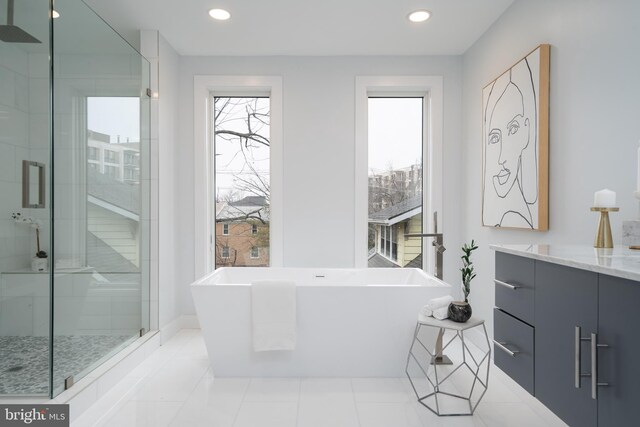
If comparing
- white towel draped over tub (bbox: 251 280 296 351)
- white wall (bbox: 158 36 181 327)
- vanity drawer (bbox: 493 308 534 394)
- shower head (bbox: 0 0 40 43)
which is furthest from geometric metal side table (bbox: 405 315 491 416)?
shower head (bbox: 0 0 40 43)

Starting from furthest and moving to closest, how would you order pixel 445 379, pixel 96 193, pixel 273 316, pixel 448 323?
pixel 96 193, pixel 273 316, pixel 445 379, pixel 448 323

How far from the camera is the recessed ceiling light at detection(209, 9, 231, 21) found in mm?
2741

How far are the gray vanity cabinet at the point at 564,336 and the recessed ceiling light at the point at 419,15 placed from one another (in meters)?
2.13

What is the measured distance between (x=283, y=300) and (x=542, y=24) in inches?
90.8

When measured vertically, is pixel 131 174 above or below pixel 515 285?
above

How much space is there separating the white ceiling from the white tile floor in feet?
8.37

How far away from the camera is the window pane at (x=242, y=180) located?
12.1 feet

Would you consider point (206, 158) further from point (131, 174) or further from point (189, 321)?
point (189, 321)

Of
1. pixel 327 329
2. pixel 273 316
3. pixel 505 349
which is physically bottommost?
pixel 327 329

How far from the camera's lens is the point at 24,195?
2.11 meters

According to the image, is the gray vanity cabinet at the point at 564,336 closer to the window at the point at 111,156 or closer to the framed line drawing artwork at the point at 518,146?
the framed line drawing artwork at the point at 518,146

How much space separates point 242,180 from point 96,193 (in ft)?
4.66

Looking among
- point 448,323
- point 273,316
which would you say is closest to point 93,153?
point 273,316

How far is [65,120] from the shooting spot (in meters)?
2.21
